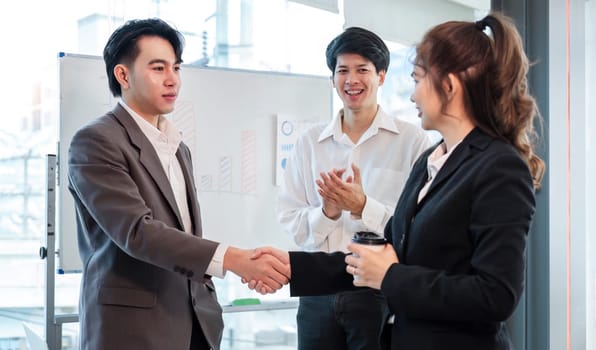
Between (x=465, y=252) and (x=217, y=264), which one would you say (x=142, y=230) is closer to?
(x=217, y=264)

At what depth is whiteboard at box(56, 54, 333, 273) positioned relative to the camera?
9.73 ft

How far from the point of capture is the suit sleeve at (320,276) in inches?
70.3

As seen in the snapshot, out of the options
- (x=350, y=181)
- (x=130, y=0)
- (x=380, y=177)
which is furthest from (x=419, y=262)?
(x=130, y=0)

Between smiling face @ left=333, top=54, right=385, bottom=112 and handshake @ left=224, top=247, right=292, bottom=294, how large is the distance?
711mm

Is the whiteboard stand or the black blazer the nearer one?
the black blazer

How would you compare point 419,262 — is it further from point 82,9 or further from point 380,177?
point 82,9

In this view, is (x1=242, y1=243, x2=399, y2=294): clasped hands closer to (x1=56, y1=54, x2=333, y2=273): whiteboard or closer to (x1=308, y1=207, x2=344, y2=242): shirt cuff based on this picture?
(x1=308, y1=207, x2=344, y2=242): shirt cuff

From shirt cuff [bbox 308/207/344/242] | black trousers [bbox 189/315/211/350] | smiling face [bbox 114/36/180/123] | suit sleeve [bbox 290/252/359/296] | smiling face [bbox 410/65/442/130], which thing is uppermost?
smiling face [bbox 114/36/180/123]

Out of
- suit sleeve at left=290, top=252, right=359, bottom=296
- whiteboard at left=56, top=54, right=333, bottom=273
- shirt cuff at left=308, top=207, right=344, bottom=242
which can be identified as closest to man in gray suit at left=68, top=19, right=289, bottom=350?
suit sleeve at left=290, top=252, right=359, bottom=296

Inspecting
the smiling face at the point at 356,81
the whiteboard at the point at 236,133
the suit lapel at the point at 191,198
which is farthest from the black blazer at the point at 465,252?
the whiteboard at the point at 236,133

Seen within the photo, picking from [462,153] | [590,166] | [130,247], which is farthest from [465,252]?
[590,166]

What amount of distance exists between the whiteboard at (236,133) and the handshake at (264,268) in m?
1.07

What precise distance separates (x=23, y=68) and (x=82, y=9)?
41 centimetres

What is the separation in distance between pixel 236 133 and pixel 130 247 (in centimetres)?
146
